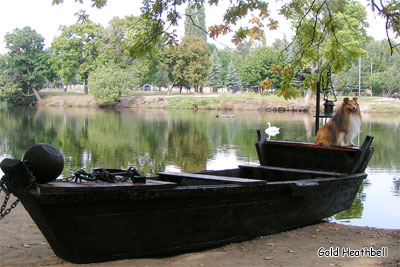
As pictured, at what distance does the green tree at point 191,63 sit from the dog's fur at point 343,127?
68.0 meters

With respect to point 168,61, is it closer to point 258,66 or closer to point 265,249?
point 258,66

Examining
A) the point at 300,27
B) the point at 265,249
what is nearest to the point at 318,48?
the point at 300,27

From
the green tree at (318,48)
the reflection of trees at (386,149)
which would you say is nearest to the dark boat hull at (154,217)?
the green tree at (318,48)

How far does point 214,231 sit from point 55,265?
2.02 m

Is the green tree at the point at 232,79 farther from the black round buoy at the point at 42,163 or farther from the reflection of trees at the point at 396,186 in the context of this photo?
the black round buoy at the point at 42,163

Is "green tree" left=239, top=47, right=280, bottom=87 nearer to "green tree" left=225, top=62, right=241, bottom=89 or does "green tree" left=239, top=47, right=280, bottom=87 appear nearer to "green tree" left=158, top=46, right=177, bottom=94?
"green tree" left=225, top=62, right=241, bottom=89

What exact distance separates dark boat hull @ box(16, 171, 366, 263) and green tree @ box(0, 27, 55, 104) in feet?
238

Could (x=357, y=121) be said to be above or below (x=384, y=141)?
above

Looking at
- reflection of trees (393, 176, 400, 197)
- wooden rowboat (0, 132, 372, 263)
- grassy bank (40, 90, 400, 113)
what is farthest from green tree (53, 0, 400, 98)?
grassy bank (40, 90, 400, 113)

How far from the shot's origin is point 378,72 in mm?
70688

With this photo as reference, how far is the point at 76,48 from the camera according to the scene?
75.5 metres

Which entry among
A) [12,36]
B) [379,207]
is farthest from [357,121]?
[12,36]

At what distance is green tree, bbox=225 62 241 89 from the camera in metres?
85.2

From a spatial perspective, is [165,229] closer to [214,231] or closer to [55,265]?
[214,231]
